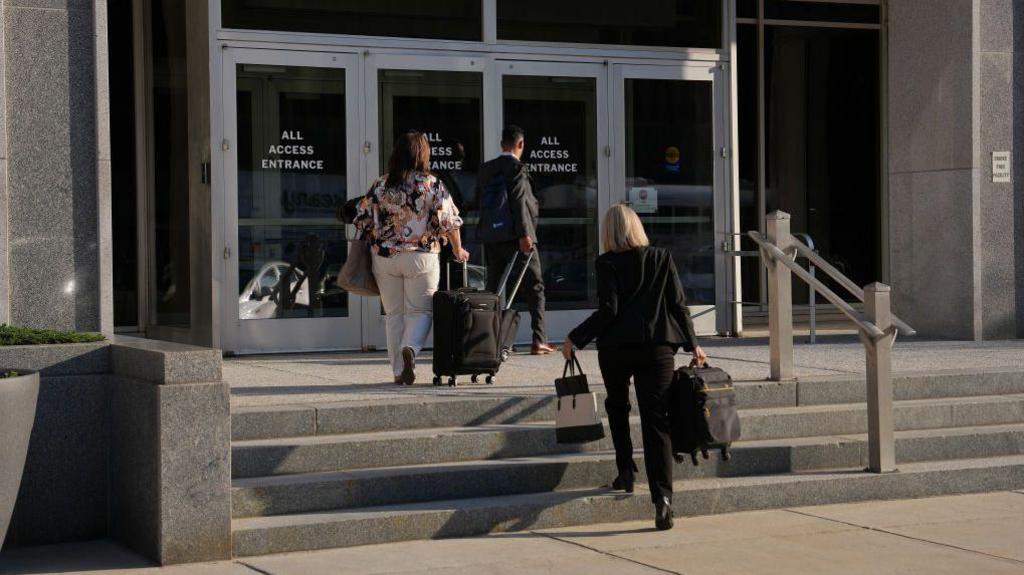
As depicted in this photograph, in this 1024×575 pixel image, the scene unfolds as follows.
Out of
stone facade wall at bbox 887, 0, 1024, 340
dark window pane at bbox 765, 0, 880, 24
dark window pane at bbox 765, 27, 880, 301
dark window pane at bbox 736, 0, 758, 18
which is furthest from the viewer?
dark window pane at bbox 765, 27, 880, 301

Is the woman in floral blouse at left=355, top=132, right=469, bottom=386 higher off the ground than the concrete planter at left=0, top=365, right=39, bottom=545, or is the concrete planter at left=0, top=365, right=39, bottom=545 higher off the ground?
the woman in floral blouse at left=355, top=132, right=469, bottom=386

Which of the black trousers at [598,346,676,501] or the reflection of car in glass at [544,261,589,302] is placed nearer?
the black trousers at [598,346,676,501]

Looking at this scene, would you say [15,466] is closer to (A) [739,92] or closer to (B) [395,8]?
(B) [395,8]

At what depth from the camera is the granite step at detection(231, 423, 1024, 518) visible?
7520mm

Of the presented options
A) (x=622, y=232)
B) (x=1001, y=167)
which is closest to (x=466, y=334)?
(x=622, y=232)

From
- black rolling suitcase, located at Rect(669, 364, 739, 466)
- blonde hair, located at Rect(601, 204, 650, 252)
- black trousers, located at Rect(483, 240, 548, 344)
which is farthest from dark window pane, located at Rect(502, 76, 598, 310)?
black rolling suitcase, located at Rect(669, 364, 739, 466)

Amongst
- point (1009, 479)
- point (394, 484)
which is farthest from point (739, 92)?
point (394, 484)

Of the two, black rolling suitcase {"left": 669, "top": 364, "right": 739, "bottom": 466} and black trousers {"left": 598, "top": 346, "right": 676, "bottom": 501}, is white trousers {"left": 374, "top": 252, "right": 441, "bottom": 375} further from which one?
black rolling suitcase {"left": 669, "top": 364, "right": 739, "bottom": 466}

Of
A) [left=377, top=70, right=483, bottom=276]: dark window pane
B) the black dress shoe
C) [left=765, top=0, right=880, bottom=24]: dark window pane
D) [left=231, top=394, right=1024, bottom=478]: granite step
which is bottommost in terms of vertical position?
the black dress shoe

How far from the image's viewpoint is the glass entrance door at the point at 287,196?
479 inches

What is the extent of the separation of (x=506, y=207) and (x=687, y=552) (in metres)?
4.57

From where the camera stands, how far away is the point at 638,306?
7.74 m

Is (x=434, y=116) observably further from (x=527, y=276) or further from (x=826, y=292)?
(x=826, y=292)

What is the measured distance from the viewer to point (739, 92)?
55.3 feet
